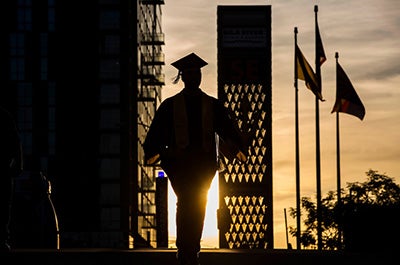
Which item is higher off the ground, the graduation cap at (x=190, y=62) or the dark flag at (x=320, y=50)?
the dark flag at (x=320, y=50)

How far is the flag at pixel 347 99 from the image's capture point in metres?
55.6

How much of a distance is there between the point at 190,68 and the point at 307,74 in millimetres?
48968

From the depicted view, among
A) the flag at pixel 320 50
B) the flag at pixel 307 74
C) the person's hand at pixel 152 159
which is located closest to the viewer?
the person's hand at pixel 152 159

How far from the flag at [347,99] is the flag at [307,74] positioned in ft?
4.01

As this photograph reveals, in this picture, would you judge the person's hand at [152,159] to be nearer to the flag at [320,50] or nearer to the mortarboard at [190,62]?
the mortarboard at [190,62]

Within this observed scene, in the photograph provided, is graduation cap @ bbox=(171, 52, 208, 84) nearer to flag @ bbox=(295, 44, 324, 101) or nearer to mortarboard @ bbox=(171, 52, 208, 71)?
mortarboard @ bbox=(171, 52, 208, 71)

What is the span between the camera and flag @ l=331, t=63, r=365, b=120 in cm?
5556


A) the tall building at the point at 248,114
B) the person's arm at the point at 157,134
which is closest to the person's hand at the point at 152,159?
the person's arm at the point at 157,134
